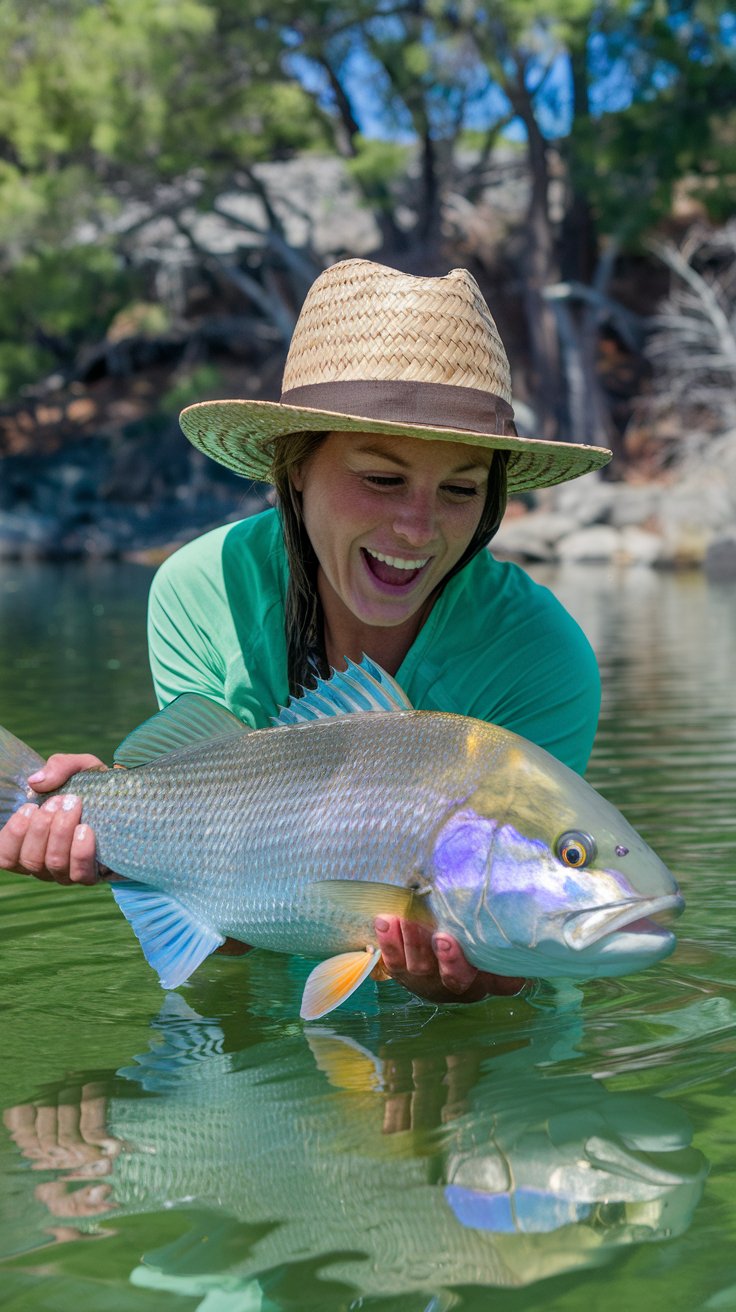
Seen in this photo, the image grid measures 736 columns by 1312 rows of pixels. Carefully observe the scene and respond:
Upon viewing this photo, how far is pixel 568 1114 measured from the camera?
3.01 metres

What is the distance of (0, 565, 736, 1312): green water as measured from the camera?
2336 millimetres

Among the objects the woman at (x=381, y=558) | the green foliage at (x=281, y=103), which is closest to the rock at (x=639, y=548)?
the green foliage at (x=281, y=103)

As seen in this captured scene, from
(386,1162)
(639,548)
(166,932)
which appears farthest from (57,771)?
(639,548)

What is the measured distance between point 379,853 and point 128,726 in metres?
5.42

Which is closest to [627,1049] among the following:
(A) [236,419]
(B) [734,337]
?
(A) [236,419]

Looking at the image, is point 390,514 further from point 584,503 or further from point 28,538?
point 28,538

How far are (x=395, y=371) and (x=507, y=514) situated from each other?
91.0ft

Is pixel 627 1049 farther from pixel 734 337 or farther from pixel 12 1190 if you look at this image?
pixel 734 337

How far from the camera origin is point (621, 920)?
9.00 feet

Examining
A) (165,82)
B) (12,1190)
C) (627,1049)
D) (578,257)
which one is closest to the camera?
(12,1190)

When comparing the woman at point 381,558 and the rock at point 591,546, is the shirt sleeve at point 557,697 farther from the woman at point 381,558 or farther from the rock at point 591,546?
the rock at point 591,546

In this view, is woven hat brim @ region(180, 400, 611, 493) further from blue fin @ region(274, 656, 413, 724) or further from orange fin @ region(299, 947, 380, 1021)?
orange fin @ region(299, 947, 380, 1021)

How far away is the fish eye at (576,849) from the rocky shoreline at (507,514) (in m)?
20.2

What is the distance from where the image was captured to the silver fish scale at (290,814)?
312 centimetres
